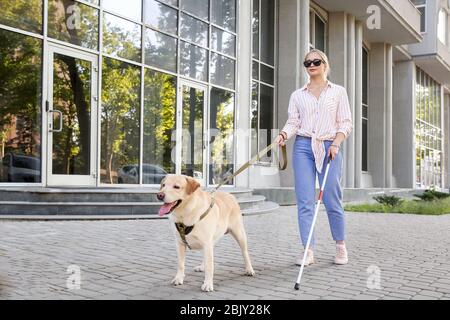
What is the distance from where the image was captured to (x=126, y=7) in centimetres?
1475

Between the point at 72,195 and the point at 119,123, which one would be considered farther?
the point at 119,123

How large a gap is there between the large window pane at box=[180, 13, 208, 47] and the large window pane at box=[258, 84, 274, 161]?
3.83 meters

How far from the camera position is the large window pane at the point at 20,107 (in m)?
11.8

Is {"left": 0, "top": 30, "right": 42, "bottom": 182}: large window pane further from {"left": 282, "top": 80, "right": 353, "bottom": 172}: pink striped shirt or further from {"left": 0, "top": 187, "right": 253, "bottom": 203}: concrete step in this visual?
{"left": 282, "top": 80, "right": 353, "bottom": 172}: pink striped shirt

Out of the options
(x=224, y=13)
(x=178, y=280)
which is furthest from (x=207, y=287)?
(x=224, y=13)

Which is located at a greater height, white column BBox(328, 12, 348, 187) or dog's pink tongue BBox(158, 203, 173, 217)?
white column BBox(328, 12, 348, 187)

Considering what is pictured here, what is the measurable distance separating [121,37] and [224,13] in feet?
16.7

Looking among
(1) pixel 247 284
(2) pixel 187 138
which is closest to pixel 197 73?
(2) pixel 187 138

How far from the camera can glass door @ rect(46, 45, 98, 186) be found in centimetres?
1255

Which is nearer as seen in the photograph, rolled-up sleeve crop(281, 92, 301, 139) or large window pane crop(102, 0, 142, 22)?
rolled-up sleeve crop(281, 92, 301, 139)

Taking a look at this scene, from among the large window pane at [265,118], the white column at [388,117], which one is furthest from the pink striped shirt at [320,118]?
the white column at [388,117]

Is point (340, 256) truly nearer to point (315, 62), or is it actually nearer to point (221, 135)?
point (315, 62)

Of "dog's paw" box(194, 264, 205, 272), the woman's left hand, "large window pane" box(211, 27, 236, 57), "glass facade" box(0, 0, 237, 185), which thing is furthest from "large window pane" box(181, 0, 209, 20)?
"dog's paw" box(194, 264, 205, 272)

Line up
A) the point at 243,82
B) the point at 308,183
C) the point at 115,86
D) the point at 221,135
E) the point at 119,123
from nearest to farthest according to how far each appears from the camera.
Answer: the point at 308,183 < the point at 115,86 < the point at 119,123 < the point at 221,135 < the point at 243,82
